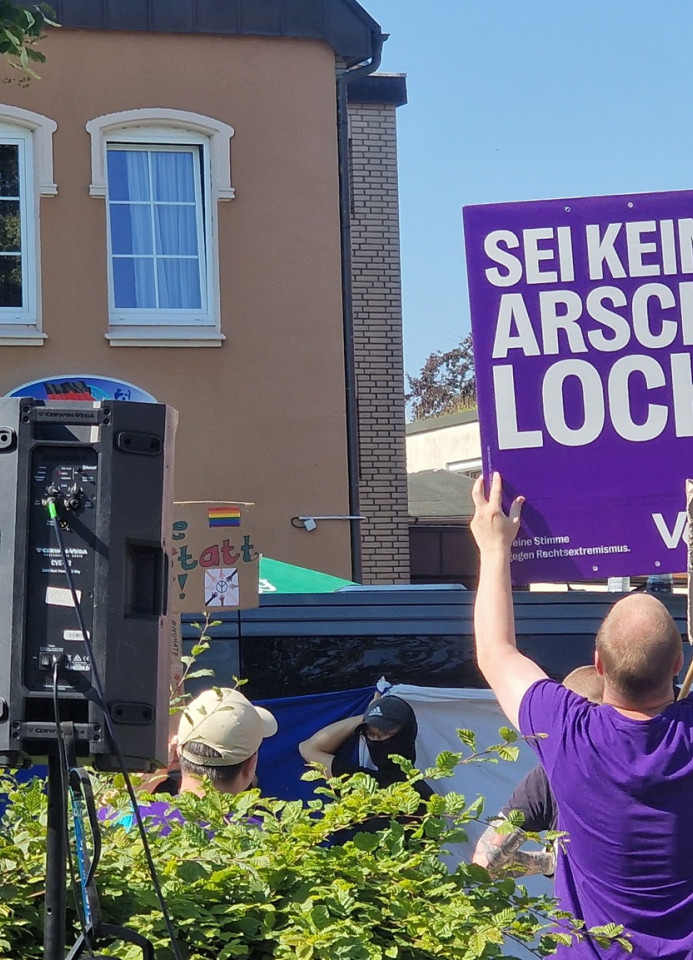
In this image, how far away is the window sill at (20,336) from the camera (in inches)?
483

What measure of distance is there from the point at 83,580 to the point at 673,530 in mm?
2012

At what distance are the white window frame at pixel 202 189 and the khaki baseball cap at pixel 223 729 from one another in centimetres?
933

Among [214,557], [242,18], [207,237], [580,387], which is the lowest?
[214,557]

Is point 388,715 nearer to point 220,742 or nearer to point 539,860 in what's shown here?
point 539,860

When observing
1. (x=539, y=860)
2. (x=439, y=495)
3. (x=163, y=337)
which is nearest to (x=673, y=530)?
(x=539, y=860)

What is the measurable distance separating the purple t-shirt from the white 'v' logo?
2.81 ft

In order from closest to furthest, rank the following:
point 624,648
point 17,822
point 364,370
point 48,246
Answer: point 17,822 → point 624,648 → point 48,246 → point 364,370

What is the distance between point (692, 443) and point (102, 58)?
10248 mm

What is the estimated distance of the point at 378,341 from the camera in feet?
52.3

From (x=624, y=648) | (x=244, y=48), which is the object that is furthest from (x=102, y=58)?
(x=624, y=648)

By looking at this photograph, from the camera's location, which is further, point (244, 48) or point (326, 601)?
point (244, 48)

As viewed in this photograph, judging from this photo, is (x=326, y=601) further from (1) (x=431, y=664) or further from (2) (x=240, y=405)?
(2) (x=240, y=405)

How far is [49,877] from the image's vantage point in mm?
2176

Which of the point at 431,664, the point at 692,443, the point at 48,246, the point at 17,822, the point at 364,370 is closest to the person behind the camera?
the point at 17,822
